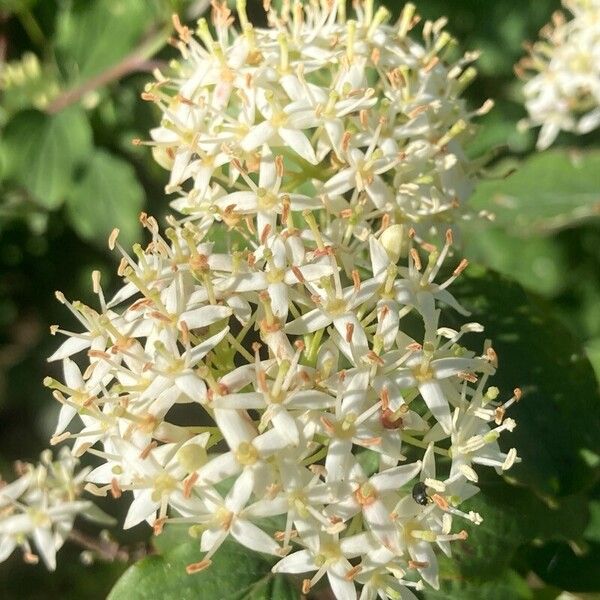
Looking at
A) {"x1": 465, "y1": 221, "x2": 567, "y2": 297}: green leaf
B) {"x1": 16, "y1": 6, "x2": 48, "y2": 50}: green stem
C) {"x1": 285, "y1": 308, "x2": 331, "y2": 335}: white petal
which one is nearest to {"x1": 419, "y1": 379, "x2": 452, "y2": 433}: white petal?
{"x1": 285, "y1": 308, "x2": 331, "y2": 335}: white petal

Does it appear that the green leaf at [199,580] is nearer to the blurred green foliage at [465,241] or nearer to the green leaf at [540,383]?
the blurred green foliage at [465,241]

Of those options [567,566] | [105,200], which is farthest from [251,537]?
[105,200]

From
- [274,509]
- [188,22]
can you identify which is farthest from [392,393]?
[188,22]

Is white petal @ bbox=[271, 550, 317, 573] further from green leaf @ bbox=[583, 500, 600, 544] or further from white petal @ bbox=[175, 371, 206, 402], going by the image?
green leaf @ bbox=[583, 500, 600, 544]

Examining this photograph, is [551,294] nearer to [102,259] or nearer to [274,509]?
[102,259]

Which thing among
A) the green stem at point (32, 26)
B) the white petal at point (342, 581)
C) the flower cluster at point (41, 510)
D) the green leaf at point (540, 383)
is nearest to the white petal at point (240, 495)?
A: the white petal at point (342, 581)
